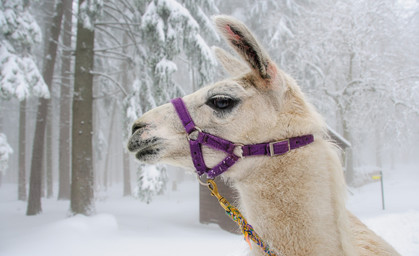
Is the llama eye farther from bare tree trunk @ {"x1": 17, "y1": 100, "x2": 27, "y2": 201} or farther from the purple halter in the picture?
bare tree trunk @ {"x1": 17, "y1": 100, "x2": 27, "y2": 201}

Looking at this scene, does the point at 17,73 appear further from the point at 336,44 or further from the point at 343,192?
the point at 336,44

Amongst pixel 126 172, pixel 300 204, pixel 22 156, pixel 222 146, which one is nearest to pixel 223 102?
pixel 222 146

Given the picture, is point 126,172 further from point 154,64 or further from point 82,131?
point 154,64

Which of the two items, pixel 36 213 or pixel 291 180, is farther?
pixel 36 213

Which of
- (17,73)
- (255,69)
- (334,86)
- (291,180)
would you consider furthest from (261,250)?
(334,86)

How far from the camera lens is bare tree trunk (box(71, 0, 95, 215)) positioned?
7.52m

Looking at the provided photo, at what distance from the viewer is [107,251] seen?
5.86m

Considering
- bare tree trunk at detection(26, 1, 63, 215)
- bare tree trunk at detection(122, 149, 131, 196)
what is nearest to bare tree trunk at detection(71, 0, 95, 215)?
bare tree trunk at detection(26, 1, 63, 215)

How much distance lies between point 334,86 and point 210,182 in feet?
66.9

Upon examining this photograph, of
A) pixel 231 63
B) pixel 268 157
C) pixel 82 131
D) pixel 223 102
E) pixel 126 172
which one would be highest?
pixel 231 63

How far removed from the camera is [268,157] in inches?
62.0

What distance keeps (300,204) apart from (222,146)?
542mm

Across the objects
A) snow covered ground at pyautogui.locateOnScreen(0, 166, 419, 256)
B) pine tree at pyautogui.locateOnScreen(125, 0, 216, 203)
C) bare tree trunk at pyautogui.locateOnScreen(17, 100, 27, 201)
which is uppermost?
pine tree at pyautogui.locateOnScreen(125, 0, 216, 203)

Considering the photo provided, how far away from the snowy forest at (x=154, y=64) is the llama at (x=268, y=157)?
2.23 m
